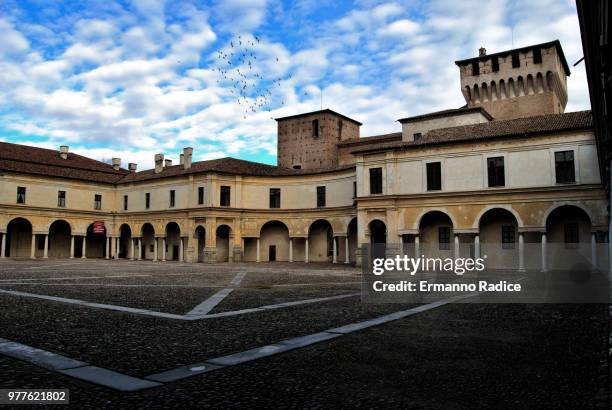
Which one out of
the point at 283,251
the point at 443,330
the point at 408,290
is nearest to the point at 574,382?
the point at 443,330

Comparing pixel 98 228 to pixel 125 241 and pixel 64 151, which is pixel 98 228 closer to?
pixel 125 241

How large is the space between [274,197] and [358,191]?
501 inches

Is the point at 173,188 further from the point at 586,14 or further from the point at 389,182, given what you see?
the point at 586,14

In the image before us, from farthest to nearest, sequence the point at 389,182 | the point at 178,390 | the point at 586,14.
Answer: the point at 389,182 → the point at 586,14 → the point at 178,390

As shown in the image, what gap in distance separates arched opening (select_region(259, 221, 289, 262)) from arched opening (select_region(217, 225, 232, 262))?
3070 millimetres

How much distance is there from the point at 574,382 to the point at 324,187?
35604 millimetres

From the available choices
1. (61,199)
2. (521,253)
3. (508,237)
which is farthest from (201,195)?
(521,253)

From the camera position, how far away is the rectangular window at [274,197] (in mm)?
42884

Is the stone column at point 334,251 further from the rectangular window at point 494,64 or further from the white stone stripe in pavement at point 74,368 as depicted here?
the white stone stripe in pavement at point 74,368

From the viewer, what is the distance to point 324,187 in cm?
4031

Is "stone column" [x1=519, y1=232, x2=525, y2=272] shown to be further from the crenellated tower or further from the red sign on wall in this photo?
the red sign on wall

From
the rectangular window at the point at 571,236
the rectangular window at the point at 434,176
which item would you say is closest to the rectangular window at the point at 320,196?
the rectangular window at the point at 434,176

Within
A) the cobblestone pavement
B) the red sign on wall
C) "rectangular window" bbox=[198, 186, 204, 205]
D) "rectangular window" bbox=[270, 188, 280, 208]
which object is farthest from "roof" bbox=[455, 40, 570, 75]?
the red sign on wall

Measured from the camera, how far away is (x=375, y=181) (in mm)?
32062
